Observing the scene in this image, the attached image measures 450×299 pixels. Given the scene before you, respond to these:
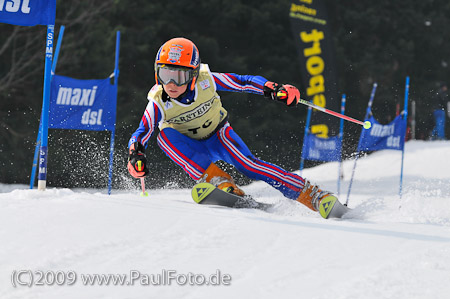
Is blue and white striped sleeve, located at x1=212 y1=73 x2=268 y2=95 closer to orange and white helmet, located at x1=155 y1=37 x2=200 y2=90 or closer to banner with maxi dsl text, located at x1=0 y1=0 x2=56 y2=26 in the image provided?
orange and white helmet, located at x1=155 y1=37 x2=200 y2=90

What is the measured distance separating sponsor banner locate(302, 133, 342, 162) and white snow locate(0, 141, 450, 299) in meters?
4.93

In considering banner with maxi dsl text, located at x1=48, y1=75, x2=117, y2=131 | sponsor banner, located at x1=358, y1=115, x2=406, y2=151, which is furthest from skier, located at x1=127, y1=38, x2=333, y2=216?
sponsor banner, located at x1=358, y1=115, x2=406, y2=151

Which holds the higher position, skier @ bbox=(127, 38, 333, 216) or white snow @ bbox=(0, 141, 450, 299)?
skier @ bbox=(127, 38, 333, 216)

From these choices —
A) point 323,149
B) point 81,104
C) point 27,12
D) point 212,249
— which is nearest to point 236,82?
point 27,12

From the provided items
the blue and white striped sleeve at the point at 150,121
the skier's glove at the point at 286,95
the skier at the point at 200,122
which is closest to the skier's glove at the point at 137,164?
the skier at the point at 200,122

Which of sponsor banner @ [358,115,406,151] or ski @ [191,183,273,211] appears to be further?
sponsor banner @ [358,115,406,151]

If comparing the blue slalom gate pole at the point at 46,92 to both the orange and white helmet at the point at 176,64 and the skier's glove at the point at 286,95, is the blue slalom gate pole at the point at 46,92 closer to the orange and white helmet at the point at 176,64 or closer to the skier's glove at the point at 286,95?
the orange and white helmet at the point at 176,64

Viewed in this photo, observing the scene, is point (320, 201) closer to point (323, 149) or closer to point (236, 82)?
point (236, 82)

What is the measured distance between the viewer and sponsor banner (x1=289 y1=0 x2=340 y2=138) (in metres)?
11.1

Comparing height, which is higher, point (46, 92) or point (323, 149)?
point (46, 92)

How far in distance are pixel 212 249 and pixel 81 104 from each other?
425 centimetres

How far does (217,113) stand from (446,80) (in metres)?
19.5

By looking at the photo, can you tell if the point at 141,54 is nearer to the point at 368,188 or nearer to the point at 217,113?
the point at 368,188

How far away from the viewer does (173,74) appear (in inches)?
169
